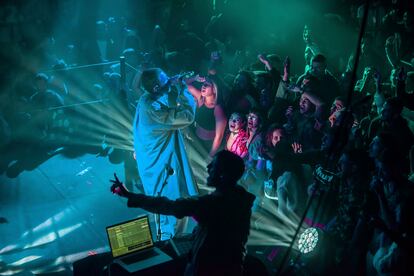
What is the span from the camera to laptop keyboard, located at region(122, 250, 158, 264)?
3909 millimetres

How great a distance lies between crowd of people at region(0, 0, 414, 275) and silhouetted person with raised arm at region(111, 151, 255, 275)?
1.85ft

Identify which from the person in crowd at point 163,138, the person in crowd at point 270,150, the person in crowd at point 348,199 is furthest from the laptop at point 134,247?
the person in crowd at point 270,150

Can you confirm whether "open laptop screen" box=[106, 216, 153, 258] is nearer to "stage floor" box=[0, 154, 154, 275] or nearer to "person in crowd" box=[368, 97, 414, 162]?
"stage floor" box=[0, 154, 154, 275]

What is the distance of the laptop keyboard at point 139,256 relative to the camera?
12.8 ft

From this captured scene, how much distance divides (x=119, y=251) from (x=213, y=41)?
4.39 meters

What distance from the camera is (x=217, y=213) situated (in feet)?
9.20

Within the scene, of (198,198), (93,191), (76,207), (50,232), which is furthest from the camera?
(93,191)

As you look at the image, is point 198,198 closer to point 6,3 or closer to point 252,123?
point 252,123

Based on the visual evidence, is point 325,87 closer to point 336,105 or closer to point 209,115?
point 336,105

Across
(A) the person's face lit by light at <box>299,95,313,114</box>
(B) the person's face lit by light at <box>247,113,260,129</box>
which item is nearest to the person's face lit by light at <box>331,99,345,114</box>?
(A) the person's face lit by light at <box>299,95,313,114</box>

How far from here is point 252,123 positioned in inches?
247

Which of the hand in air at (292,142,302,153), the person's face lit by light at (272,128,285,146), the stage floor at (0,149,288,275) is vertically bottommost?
the stage floor at (0,149,288,275)

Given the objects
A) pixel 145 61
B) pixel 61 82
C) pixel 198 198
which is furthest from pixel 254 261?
pixel 61 82

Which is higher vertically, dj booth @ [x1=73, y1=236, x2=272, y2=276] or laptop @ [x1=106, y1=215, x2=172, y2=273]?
laptop @ [x1=106, y1=215, x2=172, y2=273]
